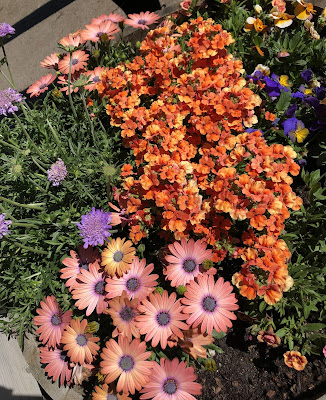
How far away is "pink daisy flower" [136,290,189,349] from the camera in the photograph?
131cm

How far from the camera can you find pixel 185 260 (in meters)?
1.44

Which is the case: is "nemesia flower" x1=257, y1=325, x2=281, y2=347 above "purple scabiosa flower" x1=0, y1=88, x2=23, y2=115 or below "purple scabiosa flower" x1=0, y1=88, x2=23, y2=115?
below

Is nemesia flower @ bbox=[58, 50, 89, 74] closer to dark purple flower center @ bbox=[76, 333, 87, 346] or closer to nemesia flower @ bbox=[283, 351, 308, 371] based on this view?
dark purple flower center @ bbox=[76, 333, 87, 346]

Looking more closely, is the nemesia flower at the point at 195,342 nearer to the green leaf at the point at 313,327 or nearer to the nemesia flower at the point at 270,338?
the nemesia flower at the point at 270,338

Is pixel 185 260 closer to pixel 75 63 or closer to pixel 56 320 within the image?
pixel 56 320

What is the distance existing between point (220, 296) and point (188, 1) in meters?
2.02

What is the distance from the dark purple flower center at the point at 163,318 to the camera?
1.33 m

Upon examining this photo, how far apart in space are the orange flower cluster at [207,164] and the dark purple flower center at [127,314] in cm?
30

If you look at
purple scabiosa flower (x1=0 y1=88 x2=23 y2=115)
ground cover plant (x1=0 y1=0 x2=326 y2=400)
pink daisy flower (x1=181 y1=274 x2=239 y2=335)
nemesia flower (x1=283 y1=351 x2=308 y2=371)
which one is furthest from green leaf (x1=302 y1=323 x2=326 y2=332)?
purple scabiosa flower (x1=0 y1=88 x2=23 y2=115)

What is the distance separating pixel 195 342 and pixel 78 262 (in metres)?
0.63

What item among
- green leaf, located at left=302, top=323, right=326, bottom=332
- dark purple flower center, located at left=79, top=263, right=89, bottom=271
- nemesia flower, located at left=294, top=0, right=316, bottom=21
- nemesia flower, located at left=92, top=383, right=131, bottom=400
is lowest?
green leaf, located at left=302, top=323, right=326, bottom=332

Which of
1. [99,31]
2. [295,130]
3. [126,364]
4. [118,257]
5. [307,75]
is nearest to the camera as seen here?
[126,364]

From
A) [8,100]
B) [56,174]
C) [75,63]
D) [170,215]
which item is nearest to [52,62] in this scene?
[75,63]

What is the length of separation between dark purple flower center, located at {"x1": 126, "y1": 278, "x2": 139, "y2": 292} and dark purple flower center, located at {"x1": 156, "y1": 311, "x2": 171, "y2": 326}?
157 millimetres
